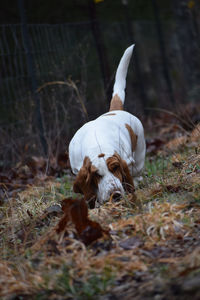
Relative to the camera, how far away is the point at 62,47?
23.8ft

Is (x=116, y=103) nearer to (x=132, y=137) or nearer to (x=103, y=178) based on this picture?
(x=132, y=137)

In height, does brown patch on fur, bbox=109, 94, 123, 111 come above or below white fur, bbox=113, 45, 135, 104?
below

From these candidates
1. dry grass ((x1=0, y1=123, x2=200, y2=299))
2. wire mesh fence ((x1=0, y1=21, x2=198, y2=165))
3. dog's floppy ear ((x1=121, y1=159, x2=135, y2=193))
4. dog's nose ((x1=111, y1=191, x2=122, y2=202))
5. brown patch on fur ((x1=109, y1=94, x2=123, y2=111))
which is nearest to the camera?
dry grass ((x1=0, y1=123, x2=200, y2=299))

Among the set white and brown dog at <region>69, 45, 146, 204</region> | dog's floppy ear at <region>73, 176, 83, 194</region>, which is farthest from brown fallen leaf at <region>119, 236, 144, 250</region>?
dog's floppy ear at <region>73, 176, 83, 194</region>

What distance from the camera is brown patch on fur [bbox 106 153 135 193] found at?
3415 millimetres

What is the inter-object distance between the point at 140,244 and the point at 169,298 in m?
0.74

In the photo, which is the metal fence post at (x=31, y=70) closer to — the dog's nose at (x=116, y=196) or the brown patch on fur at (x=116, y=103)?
the brown patch on fur at (x=116, y=103)

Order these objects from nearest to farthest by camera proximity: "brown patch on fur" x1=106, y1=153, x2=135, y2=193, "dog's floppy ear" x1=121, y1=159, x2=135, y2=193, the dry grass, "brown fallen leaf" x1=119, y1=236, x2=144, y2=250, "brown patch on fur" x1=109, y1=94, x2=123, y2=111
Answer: the dry grass
"brown fallen leaf" x1=119, y1=236, x2=144, y2=250
"brown patch on fur" x1=106, y1=153, x2=135, y2=193
"dog's floppy ear" x1=121, y1=159, x2=135, y2=193
"brown patch on fur" x1=109, y1=94, x2=123, y2=111

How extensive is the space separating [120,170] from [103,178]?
0.49 ft

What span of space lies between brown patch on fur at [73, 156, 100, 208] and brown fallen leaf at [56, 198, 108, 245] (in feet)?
2.66

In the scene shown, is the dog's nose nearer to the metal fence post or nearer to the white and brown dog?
the white and brown dog

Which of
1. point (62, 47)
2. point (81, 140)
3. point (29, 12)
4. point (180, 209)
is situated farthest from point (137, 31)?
point (180, 209)

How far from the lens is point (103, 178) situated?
135 inches

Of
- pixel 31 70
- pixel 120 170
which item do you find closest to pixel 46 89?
pixel 31 70
